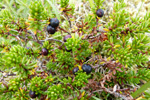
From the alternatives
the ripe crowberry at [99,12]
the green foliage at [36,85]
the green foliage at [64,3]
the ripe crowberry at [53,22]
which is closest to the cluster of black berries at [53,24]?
the ripe crowberry at [53,22]

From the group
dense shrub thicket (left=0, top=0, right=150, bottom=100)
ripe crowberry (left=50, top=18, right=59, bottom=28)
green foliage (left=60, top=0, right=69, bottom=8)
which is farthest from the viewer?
green foliage (left=60, top=0, right=69, bottom=8)

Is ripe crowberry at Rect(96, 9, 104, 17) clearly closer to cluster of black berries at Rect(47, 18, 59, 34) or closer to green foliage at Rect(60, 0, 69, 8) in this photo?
green foliage at Rect(60, 0, 69, 8)

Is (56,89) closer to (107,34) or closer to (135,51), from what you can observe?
(107,34)

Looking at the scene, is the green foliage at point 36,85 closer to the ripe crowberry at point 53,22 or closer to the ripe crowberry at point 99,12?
the ripe crowberry at point 53,22

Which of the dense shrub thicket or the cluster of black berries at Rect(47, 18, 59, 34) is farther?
the cluster of black berries at Rect(47, 18, 59, 34)

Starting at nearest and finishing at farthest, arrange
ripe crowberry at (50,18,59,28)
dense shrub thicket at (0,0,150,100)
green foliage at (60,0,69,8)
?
dense shrub thicket at (0,0,150,100)
ripe crowberry at (50,18,59,28)
green foliage at (60,0,69,8)

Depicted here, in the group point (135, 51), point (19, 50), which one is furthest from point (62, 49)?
point (135, 51)

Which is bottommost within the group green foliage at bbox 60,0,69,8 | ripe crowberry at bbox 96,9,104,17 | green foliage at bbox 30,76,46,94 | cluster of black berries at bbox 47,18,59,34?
green foliage at bbox 30,76,46,94

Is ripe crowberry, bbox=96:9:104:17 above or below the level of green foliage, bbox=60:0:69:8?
below

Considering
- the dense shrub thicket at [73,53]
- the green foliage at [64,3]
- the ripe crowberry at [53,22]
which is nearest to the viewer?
the dense shrub thicket at [73,53]

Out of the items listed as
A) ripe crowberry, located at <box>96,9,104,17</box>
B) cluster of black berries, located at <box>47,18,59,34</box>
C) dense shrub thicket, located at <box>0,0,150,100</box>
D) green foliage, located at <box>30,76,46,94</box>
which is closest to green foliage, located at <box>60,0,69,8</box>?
dense shrub thicket, located at <box>0,0,150,100</box>

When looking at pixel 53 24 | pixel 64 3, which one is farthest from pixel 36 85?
pixel 64 3
